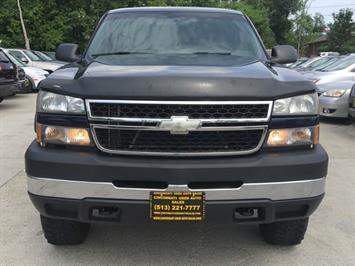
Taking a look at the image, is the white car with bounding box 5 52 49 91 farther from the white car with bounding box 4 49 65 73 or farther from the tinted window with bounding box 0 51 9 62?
the tinted window with bounding box 0 51 9 62

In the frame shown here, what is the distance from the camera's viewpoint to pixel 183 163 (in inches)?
126

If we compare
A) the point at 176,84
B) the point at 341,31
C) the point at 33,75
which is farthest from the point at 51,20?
the point at 341,31

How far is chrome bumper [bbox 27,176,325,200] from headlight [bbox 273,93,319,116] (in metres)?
0.46

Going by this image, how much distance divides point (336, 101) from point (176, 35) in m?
7.14

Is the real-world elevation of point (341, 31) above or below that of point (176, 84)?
below

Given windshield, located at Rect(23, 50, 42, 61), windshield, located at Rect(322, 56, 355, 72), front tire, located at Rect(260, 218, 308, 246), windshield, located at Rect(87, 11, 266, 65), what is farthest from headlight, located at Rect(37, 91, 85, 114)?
windshield, located at Rect(23, 50, 42, 61)

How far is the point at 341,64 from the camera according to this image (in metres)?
13.4

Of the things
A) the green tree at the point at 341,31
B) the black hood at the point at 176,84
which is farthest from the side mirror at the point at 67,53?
the green tree at the point at 341,31

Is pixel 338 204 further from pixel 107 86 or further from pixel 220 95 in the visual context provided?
pixel 107 86

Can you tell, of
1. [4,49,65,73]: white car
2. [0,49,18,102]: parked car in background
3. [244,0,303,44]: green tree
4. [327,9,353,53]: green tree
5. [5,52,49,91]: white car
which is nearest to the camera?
[0,49,18,102]: parked car in background

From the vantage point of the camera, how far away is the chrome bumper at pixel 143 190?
3.18 m

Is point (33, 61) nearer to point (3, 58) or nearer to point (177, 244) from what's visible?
point (3, 58)

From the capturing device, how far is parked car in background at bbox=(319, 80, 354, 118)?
10.9 m

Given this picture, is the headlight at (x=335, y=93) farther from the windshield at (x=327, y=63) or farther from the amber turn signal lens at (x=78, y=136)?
the amber turn signal lens at (x=78, y=136)
